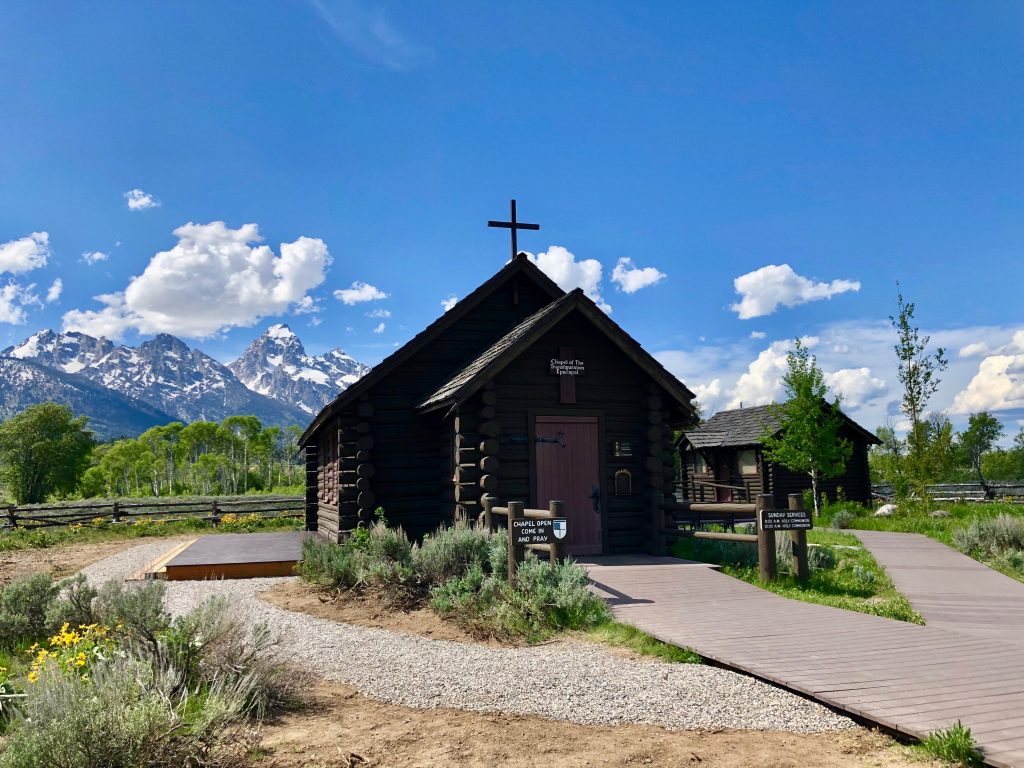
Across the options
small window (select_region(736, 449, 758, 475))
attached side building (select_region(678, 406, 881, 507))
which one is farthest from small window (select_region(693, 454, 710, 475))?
small window (select_region(736, 449, 758, 475))

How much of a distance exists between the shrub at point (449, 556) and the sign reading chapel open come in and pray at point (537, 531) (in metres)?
1.23

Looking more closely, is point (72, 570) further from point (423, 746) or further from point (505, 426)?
point (423, 746)

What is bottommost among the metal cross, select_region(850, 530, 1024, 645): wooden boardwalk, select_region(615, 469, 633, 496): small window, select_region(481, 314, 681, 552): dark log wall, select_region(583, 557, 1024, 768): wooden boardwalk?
select_region(850, 530, 1024, 645): wooden boardwalk

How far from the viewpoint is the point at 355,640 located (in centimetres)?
852

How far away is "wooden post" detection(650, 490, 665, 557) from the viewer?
13.3 meters

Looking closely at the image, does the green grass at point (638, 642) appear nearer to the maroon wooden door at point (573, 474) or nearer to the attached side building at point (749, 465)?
the maroon wooden door at point (573, 474)

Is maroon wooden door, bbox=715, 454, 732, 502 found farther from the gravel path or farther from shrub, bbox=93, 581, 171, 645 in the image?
shrub, bbox=93, 581, 171, 645

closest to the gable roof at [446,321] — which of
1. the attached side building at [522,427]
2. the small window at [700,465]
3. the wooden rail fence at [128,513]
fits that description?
the attached side building at [522,427]

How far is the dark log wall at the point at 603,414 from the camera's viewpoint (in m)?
13.4

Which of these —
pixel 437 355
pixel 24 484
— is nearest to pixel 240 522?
pixel 437 355

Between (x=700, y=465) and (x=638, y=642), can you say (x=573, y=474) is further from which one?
(x=700, y=465)

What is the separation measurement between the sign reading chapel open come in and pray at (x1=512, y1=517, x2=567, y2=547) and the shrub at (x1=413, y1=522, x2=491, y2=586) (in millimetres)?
1230

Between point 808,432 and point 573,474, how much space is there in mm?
18695

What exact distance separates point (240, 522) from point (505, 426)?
65.8 feet
